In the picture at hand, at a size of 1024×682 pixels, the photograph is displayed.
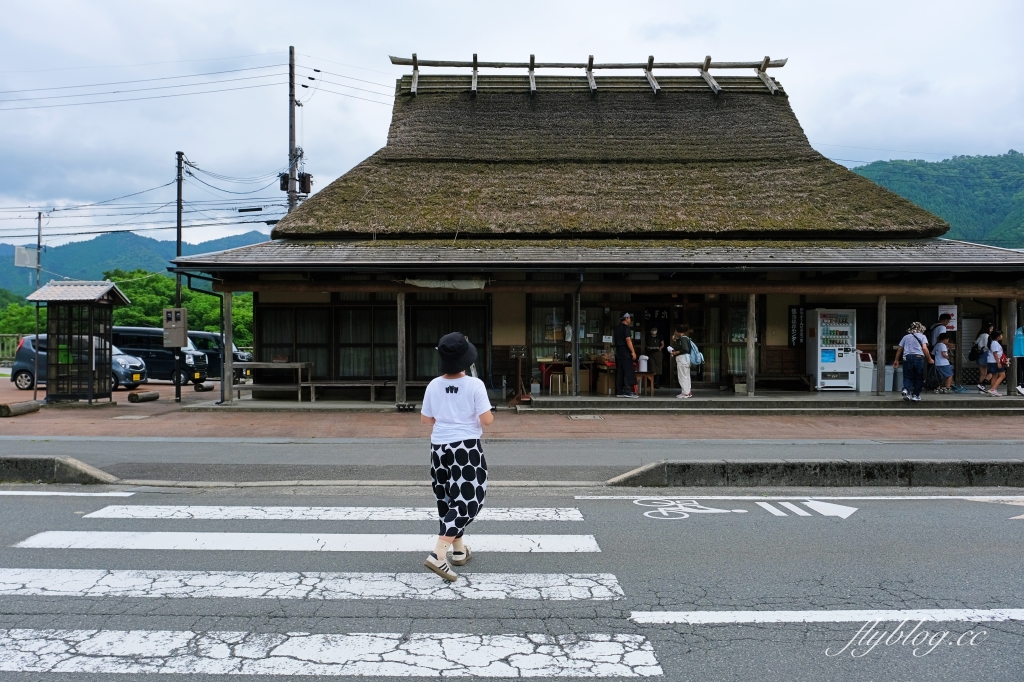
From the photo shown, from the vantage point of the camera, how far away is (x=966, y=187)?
61938 millimetres

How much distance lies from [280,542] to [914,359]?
13.1 m

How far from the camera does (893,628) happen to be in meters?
3.91

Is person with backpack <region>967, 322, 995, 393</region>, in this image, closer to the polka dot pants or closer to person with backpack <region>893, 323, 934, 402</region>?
person with backpack <region>893, 323, 934, 402</region>

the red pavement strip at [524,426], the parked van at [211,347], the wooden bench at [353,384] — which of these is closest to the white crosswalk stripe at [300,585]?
the red pavement strip at [524,426]

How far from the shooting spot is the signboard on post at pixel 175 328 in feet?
51.8

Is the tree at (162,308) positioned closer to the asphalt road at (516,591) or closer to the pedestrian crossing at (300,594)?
the pedestrian crossing at (300,594)

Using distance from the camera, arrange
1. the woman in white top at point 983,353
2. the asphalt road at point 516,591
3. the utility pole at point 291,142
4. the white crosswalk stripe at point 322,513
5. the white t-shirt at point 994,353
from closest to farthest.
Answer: the asphalt road at point 516,591
the white crosswalk stripe at point 322,513
the white t-shirt at point 994,353
the woman in white top at point 983,353
the utility pole at point 291,142

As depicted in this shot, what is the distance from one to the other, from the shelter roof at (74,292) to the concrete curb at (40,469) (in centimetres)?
821

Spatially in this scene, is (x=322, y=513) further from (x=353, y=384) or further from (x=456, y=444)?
(x=353, y=384)

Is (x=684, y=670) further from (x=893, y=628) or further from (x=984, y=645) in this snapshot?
(x=984, y=645)

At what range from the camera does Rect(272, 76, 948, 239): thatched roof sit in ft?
54.1

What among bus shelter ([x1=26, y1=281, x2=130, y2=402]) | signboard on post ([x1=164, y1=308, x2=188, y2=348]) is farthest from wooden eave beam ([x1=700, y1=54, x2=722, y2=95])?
bus shelter ([x1=26, y1=281, x2=130, y2=402])

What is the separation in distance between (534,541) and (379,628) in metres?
1.90

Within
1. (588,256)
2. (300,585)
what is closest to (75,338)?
(588,256)
